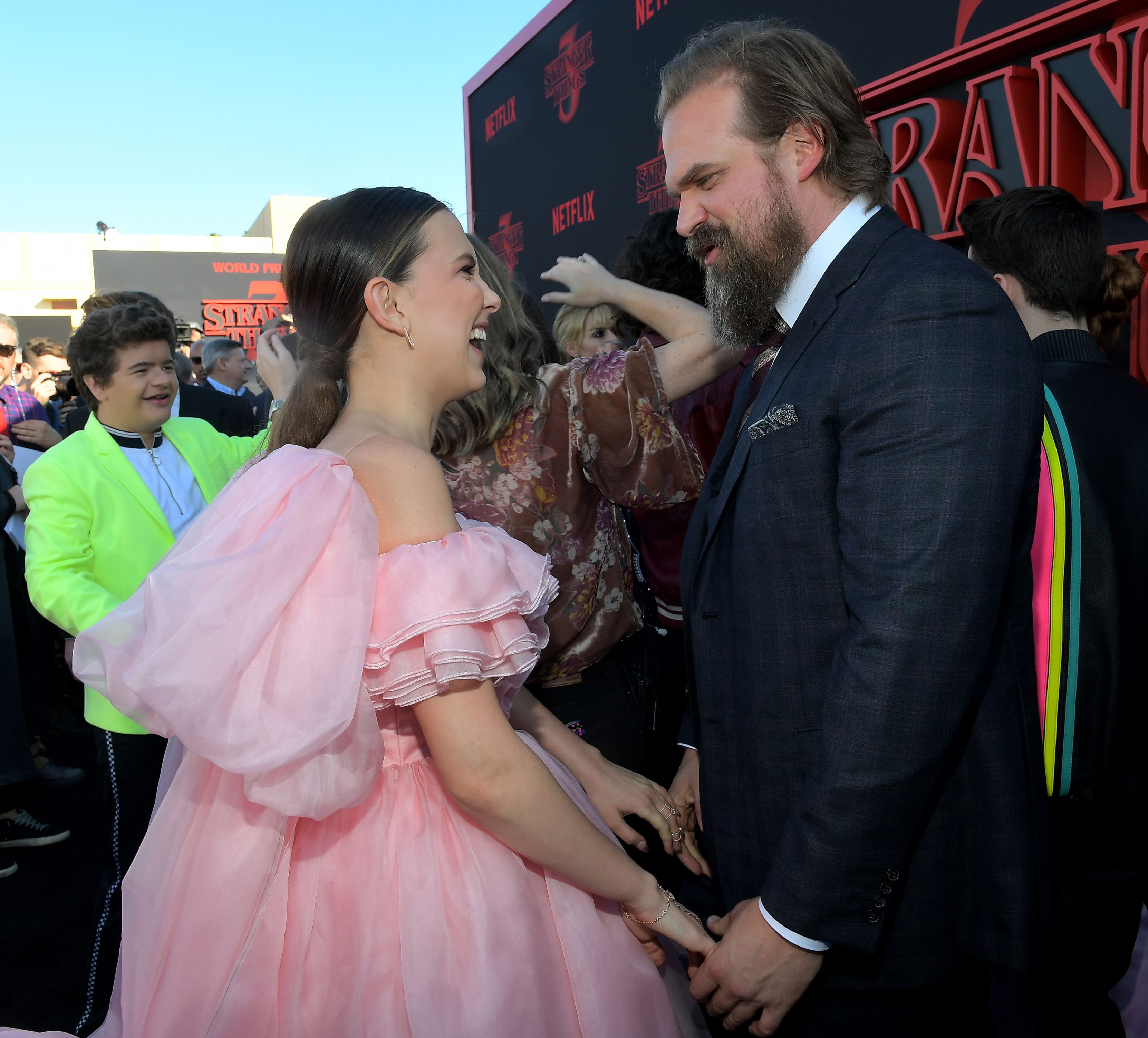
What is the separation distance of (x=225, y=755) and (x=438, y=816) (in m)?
0.32

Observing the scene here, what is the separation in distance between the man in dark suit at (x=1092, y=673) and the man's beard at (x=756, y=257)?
66cm

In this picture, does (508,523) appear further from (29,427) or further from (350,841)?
(29,427)

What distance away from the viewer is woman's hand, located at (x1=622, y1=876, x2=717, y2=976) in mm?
1241

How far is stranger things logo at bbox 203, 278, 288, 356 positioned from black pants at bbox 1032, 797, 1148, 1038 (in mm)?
17131

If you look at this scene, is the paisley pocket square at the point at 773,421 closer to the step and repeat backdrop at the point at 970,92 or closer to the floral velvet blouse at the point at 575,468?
the floral velvet blouse at the point at 575,468

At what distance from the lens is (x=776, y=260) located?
1.30m

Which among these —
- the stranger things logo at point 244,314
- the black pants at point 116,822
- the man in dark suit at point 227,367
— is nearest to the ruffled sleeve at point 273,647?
the black pants at point 116,822

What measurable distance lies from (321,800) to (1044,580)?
135 cm

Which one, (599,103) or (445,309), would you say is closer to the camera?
(445,309)

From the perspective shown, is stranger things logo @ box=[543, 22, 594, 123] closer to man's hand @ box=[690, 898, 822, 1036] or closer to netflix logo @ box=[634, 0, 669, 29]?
netflix logo @ box=[634, 0, 669, 29]

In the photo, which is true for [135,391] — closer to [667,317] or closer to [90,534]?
[90,534]

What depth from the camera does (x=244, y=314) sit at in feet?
56.2

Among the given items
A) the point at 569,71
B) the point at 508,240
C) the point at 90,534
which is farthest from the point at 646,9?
the point at 90,534

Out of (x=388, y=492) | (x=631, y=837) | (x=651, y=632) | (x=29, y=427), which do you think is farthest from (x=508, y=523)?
(x=29, y=427)
